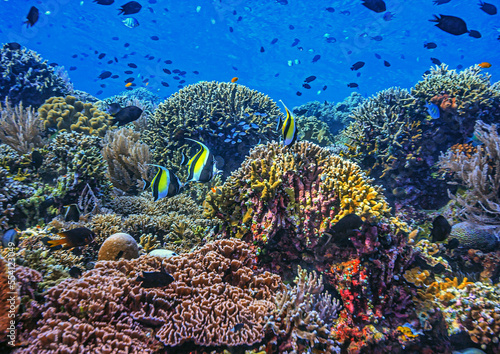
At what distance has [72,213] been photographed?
4051mm

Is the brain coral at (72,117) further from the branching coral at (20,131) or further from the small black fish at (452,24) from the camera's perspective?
the small black fish at (452,24)

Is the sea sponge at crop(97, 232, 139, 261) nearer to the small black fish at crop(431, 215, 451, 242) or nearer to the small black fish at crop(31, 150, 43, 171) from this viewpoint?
the small black fish at crop(31, 150, 43, 171)

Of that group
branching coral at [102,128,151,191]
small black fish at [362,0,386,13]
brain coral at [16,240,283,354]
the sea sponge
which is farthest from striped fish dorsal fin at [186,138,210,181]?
small black fish at [362,0,386,13]

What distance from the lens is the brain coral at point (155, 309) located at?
6.33ft

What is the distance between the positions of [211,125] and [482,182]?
6.76 meters

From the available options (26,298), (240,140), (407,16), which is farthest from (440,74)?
(407,16)

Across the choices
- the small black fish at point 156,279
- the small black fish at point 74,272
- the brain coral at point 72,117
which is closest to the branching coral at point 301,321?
the small black fish at point 156,279

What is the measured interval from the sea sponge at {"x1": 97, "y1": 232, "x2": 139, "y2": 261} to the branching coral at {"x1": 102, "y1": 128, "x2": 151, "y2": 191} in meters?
2.97

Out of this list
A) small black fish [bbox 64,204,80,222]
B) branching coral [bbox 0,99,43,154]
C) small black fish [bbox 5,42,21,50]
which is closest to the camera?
small black fish [bbox 64,204,80,222]

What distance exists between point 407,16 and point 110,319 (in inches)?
1977

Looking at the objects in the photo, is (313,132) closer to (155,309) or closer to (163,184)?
(163,184)

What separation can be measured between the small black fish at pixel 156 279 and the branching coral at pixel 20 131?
567 cm

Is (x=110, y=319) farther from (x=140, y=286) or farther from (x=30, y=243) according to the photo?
(x=30, y=243)

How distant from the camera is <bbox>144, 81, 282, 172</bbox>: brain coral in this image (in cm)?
667
